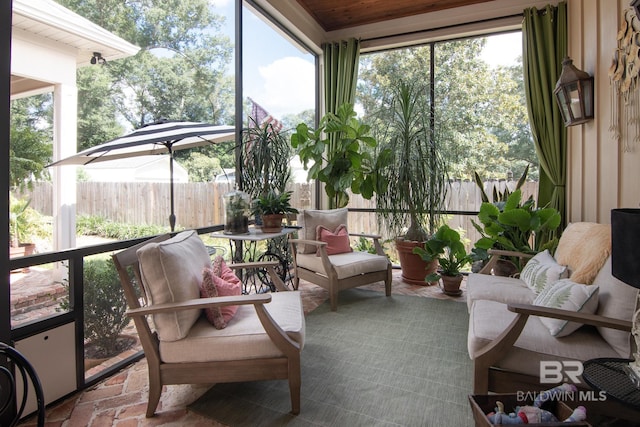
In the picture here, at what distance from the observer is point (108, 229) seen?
2.34m

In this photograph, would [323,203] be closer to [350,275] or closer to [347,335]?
[350,275]

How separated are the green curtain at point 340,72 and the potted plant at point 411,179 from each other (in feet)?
2.73

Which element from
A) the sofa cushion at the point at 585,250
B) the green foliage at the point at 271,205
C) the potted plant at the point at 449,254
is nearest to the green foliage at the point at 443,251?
the potted plant at the point at 449,254

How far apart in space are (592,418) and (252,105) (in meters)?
3.73

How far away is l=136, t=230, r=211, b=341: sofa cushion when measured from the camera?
172cm

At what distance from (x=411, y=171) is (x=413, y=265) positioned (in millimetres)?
1147

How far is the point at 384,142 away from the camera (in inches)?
175

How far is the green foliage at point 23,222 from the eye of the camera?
5.84ft

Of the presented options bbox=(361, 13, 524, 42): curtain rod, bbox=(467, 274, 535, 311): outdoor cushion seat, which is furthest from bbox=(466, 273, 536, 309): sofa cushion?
bbox=(361, 13, 524, 42): curtain rod

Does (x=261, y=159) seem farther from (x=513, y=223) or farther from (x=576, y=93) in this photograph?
(x=576, y=93)

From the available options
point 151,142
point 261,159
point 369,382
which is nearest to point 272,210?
point 261,159

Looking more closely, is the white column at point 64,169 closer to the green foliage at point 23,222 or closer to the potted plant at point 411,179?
the green foliage at point 23,222

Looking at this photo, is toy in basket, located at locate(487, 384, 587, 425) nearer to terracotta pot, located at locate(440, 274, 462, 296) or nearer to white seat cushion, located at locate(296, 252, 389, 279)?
white seat cushion, located at locate(296, 252, 389, 279)

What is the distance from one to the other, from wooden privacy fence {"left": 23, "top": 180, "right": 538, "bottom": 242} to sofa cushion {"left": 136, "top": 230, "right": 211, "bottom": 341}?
0.81 meters
